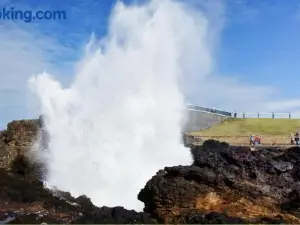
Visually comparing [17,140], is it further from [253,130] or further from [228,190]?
[228,190]

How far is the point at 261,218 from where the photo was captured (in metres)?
14.8

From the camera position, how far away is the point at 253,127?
3788 centimetres

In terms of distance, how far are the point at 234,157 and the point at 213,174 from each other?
1518 millimetres

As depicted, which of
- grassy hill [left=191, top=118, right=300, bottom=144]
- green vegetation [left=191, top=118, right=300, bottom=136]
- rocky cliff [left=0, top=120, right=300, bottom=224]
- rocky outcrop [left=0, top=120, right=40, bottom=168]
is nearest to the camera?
rocky cliff [left=0, top=120, right=300, bottom=224]

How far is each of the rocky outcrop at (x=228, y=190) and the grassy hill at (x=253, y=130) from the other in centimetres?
1359

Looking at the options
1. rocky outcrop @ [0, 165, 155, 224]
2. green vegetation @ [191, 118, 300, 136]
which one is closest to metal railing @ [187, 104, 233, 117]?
green vegetation @ [191, 118, 300, 136]

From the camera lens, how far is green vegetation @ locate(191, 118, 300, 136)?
35562 mm

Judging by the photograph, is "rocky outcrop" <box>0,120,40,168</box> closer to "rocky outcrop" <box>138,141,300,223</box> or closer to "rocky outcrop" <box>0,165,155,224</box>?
"rocky outcrop" <box>0,165,155,224</box>

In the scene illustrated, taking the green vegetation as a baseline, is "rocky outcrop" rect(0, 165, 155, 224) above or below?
below

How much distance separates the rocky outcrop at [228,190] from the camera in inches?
618

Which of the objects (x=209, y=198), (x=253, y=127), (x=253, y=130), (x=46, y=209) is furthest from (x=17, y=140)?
(x=209, y=198)

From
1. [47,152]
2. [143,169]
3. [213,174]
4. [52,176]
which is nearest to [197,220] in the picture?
[213,174]

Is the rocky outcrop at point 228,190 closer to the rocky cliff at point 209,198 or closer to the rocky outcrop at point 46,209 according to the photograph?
the rocky cliff at point 209,198

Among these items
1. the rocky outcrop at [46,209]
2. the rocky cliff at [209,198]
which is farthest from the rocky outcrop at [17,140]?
the rocky cliff at [209,198]
